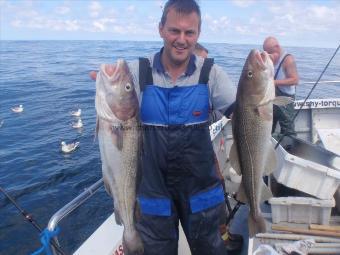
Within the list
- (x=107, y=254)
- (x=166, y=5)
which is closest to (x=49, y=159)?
(x=107, y=254)

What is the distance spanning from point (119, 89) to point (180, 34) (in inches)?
28.3

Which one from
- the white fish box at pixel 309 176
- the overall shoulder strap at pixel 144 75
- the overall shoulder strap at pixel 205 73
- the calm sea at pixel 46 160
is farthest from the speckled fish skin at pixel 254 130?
the calm sea at pixel 46 160

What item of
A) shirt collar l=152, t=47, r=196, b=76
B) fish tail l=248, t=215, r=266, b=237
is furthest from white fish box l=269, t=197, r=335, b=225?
shirt collar l=152, t=47, r=196, b=76

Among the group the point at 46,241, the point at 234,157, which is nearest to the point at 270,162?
the point at 234,157

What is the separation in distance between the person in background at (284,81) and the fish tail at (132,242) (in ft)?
14.4

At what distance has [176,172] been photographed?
312 centimetres

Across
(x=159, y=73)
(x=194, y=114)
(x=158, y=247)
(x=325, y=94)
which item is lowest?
(x=325, y=94)

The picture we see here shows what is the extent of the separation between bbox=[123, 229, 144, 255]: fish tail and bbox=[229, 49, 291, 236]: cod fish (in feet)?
3.44

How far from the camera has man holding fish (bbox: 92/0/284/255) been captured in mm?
2779

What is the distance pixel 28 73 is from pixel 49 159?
21.0m

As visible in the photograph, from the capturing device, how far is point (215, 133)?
21.4ft

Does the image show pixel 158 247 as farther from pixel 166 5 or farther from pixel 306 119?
pixel 306 119

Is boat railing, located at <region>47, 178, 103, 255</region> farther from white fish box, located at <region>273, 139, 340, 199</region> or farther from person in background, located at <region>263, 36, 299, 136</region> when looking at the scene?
person in background, located at <region>263, 36, 299, 136</region>

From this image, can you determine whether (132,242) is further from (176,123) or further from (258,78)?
(258,78)
